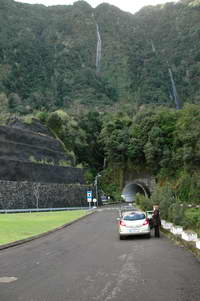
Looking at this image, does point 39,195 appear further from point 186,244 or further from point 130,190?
point 130,190

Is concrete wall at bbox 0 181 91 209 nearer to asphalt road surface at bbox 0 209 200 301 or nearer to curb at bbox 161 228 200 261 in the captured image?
curb at bbox 161 228 200 261

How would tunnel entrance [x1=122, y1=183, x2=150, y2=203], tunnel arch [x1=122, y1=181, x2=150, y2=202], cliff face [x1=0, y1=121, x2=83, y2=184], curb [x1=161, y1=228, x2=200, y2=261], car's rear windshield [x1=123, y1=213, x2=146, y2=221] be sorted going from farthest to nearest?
1. tunnel entrance [x1=122, y1=183, x2=150, y2=203]
2. tunnel arch [x1=122, y1=181, x2=150, y2=202]
3. cliff face [x1=0, y1=121, x2=83, y2=184]
4. car's rear windshield [x1=123, y1=213, x2=146, y2=221]
5. curb [x1=161, y1=228, x2=200, y2=261]

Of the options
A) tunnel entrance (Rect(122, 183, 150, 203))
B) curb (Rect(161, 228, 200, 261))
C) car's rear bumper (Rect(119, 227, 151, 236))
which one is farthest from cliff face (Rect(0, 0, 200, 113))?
curb (Rect(161, 228, 200, 261))

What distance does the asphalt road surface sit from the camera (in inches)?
262

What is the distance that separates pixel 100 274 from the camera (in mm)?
8547

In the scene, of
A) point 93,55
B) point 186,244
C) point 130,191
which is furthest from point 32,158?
point 93,55

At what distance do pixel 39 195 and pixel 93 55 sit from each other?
420ft

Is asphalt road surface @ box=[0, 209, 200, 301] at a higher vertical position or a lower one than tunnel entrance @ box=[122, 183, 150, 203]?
lower

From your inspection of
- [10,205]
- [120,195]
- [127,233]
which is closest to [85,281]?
[127,233]

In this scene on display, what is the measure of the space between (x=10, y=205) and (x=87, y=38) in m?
142

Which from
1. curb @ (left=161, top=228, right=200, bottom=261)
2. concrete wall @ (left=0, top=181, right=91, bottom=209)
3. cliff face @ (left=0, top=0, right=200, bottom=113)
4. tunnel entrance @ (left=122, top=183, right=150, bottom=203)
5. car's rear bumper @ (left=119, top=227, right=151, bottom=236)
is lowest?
curb @ (left=161, top=228, right=200, bottom=261)

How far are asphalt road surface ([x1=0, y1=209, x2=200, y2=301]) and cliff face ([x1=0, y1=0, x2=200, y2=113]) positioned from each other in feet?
313

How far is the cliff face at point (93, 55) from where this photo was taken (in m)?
131

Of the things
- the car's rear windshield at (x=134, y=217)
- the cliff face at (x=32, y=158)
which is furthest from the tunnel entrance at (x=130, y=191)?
the car's rear windshield at (x=134, y=217)
